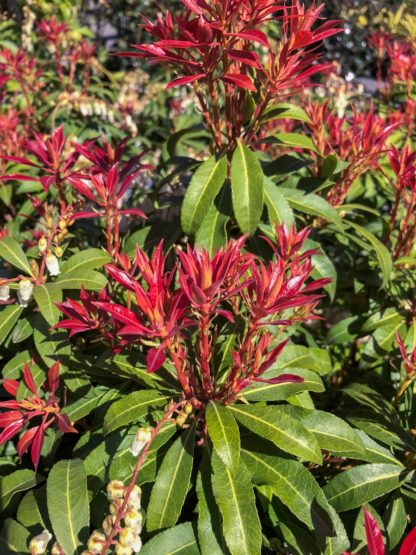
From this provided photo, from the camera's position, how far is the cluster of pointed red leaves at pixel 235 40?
3.66 ft

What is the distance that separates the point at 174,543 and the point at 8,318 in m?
0.62

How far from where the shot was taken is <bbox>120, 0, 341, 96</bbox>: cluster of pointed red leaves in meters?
1.11

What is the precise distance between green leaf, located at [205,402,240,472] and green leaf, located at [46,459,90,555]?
0.92 feet

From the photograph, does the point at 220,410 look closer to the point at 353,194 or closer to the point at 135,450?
the point at 135,450

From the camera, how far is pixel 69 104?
2.58 m

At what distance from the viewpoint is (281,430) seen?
101 cm

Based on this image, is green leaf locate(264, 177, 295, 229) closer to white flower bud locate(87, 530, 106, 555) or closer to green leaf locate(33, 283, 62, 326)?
green leaf locate(33, 283, 62, 326)

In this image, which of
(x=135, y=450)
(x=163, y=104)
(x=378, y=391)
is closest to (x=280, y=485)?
(x=135, y=450)

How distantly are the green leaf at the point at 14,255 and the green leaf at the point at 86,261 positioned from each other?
0.09 meters

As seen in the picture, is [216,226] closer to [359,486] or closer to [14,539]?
[359,486]

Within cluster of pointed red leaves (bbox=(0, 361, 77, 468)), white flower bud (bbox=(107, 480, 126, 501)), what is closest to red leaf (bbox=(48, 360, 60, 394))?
cluster of pointed red leaves (bbox=(0, 361, 77, 468))

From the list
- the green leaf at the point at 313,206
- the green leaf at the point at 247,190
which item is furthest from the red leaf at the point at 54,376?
the green leaf at the point at 313,206

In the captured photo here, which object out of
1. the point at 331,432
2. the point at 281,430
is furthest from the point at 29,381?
the point at 331,432

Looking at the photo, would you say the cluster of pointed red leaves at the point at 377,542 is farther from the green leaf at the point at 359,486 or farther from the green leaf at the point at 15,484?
the green leaf at the point at 15,484
